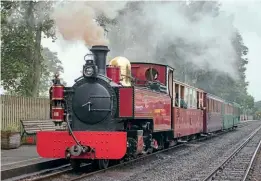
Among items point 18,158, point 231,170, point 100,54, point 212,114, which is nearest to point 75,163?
point 18,158

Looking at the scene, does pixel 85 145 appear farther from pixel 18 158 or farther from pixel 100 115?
pixel 18 158

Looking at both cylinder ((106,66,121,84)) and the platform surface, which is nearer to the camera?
the platform surface

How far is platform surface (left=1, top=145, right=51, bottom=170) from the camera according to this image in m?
9.56

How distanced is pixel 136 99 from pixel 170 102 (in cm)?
361

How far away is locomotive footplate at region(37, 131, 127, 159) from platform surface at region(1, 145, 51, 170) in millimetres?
649

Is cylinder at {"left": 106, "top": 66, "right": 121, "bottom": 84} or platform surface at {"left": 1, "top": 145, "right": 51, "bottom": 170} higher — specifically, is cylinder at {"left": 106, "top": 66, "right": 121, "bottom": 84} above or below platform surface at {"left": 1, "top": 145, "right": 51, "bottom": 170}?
above

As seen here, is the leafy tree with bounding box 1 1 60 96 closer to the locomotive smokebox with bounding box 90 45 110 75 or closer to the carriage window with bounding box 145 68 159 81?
the carriage window with bounding box 145 68 159 81

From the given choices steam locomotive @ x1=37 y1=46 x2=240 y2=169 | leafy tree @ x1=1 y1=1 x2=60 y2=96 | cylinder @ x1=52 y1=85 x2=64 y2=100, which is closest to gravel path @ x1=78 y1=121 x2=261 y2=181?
steam locomotive @ x1=37 y1=46 x2=240 y2=169

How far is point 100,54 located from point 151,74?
3300 millimetres

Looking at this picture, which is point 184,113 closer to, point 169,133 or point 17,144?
point 169,133

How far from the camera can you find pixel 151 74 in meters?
12.9

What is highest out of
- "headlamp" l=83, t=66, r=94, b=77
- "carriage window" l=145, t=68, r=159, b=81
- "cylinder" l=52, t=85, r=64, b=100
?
"carriage window" l=145, t=68, r=159, b=81

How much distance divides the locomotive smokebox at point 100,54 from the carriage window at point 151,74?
305 centimetres

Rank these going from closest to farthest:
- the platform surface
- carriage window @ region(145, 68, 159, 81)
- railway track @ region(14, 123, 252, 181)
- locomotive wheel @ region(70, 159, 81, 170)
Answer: railway track @ region(14, 123, 252, 181) → the platform surface → locomotive wheel @ region(70, 159, 81, 170) → carriage window @ region(145, 68, 159, 81)
